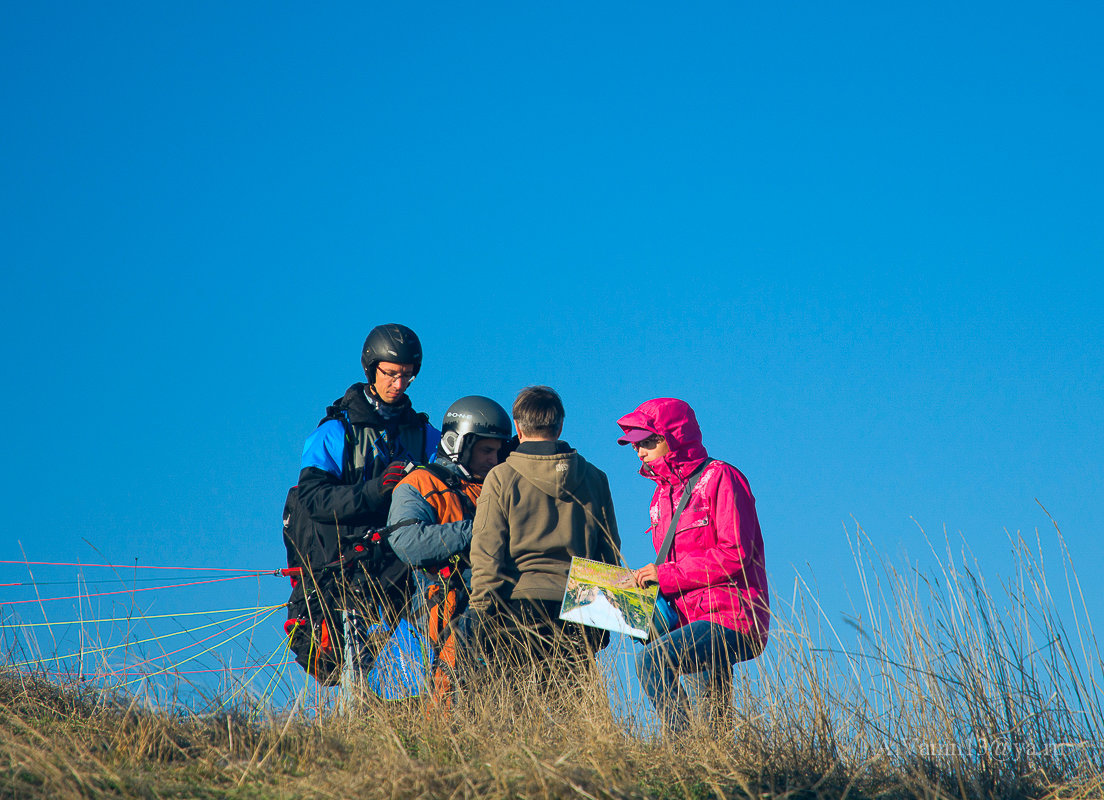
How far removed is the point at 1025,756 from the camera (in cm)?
380

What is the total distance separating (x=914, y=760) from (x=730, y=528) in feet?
3.68

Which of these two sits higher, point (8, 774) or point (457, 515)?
point (457, 515)

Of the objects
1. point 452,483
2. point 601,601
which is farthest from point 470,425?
point 601,601

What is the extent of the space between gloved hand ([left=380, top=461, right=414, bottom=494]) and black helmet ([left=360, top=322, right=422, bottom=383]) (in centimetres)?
70

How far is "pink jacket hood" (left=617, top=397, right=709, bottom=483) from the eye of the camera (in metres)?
4.45

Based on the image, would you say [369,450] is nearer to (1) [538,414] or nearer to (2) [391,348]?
(2) [391,348]

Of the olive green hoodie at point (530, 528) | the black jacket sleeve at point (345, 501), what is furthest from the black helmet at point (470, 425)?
the olive green hoodie at point (530, 528)

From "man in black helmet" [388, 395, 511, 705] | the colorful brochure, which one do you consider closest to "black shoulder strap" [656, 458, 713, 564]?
the colorful brochure

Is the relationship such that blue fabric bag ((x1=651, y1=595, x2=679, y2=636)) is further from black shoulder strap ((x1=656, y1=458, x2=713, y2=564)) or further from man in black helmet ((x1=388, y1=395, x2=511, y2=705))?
man in black helmet ((x1=388, y1=395, x2=511, y2=705))

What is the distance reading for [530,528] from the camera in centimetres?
422

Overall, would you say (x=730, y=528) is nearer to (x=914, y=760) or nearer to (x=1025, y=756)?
(x=914, y=760)

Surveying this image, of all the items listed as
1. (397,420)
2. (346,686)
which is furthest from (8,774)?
(397,420)

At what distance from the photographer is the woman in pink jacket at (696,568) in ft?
13.2

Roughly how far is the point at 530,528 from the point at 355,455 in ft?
4.25
